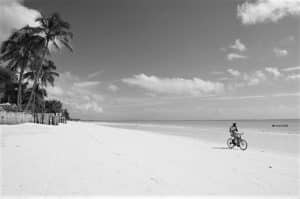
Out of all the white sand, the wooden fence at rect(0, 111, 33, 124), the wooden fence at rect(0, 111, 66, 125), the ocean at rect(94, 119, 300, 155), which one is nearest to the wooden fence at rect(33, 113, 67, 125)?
the wooden fence at rect(0, 111, 66, 125)

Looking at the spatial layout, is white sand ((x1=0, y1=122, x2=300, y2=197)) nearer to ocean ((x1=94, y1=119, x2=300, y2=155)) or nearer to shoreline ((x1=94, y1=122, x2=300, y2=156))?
shoreline ((x1=94, y1=122, x2=300, y2=156))

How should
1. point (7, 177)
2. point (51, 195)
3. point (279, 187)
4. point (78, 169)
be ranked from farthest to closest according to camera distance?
point (78, 169)
point (279, 187)
point (7, 177)
point (51, 195)

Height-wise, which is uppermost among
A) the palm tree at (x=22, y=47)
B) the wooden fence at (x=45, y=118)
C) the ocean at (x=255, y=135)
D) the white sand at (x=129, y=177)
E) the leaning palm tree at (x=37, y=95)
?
the palm tree at (x=22, y=47)

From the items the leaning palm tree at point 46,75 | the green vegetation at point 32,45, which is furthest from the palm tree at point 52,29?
the leaning palm tree at point 46,75

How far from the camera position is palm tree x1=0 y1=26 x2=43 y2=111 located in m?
22.2

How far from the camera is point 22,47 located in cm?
2269

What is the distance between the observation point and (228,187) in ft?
13.6

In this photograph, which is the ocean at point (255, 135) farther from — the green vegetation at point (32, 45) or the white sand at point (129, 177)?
the green vegetation at point (32, 45)

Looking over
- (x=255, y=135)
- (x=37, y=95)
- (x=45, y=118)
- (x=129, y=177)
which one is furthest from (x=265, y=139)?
(x=37, y=95)

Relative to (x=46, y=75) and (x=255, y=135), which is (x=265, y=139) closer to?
(x=255, y=135)

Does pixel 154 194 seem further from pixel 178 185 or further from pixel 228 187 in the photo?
pixel 228 187

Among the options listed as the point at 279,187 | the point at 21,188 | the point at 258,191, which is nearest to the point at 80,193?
the point at 21,188

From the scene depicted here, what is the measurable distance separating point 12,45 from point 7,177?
84.7 feet

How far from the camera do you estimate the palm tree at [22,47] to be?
72.8 feet
